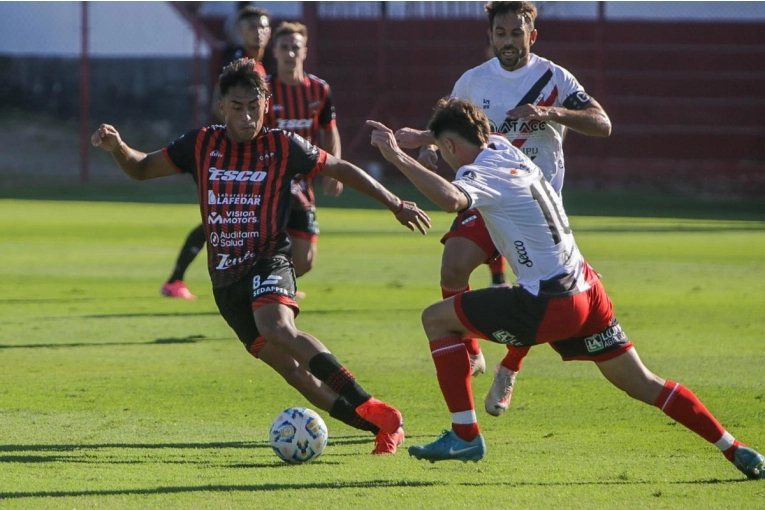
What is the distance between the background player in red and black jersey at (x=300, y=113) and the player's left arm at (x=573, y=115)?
106 inches

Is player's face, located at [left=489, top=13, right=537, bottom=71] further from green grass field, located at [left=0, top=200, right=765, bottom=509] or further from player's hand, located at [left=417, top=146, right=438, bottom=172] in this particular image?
green grass field, located at [left=0, top=200, right=765, bottom=509]

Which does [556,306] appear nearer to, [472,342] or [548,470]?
[548,470]

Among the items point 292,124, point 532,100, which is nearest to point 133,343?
Answer: point 292,124

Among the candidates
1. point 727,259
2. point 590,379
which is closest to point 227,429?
point 590,379

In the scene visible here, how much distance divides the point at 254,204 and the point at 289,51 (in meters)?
3.76

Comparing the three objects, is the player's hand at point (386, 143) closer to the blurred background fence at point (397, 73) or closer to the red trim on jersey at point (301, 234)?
the red trim on jersey at point (301, 234)

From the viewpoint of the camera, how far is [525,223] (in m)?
5.25

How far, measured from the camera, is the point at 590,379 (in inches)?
302

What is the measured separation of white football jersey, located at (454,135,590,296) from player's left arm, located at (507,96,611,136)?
121 centimetres

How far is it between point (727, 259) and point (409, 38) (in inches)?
664

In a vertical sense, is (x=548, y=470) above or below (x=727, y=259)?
above

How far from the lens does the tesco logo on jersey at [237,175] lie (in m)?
6.04

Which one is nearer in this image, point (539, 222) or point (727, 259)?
point (539, 222)

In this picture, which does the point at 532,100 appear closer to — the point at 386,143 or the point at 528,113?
the point at 528,113
